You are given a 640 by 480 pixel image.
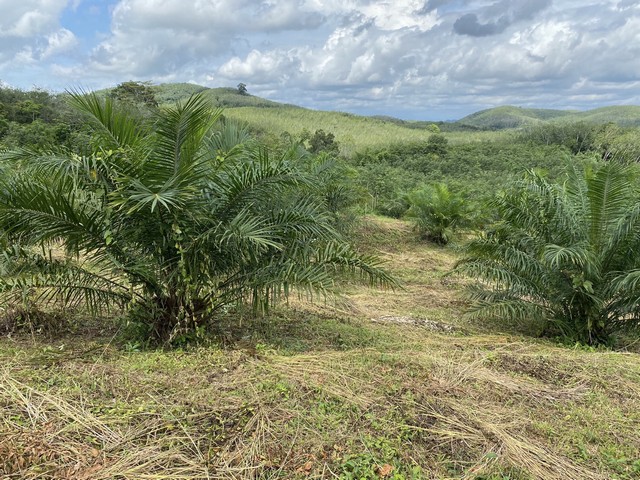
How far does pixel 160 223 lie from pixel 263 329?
5.83ft

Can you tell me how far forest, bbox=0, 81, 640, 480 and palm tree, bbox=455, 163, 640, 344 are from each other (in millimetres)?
28

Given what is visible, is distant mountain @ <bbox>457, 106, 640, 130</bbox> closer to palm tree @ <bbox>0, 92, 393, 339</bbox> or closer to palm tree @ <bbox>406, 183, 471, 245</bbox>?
palm tree @ <bbox>406, 183, 471, 245</bbox>

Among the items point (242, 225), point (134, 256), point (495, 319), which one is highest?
point (242, 225)

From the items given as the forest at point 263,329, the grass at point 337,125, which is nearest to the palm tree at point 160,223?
the forest at point 263,329

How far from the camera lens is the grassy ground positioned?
246 cm

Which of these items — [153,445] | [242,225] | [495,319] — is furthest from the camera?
[495,319]

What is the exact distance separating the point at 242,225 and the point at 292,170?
2.50 feet

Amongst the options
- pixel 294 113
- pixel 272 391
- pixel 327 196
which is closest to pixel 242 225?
pixel 272 391

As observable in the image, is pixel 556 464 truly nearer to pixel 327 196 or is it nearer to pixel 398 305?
pixel 398 305

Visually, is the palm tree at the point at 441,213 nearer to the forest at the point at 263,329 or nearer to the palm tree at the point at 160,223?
the forest at the point at 263,329

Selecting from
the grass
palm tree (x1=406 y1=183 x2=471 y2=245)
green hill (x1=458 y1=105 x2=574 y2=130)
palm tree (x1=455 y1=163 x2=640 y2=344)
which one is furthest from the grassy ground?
green hill (x1=458 y1=105 x2=574 y2=130)

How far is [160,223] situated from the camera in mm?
3914

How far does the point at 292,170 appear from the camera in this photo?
14.0 ft

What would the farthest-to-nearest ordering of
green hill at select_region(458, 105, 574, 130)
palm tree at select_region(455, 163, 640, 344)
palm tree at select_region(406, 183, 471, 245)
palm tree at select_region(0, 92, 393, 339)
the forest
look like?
green hill at select_region(458, 105, 574, 130) → palm tree at select_region(406, 183, 471, 245) → palm tree at select_region(455, 163, 640, 344) → palm tree at select_region(0, 92, 393, 339) → the forest
